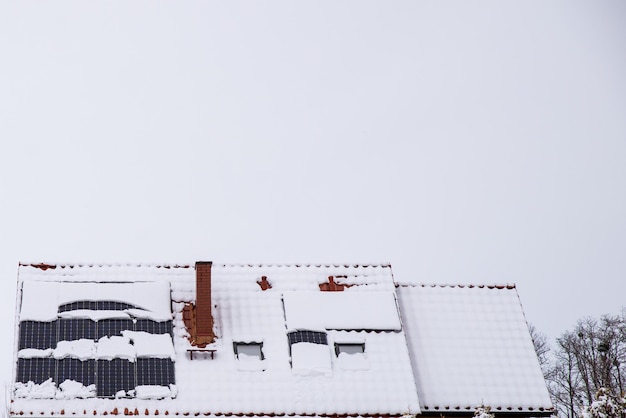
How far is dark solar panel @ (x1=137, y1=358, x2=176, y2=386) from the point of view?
110ft

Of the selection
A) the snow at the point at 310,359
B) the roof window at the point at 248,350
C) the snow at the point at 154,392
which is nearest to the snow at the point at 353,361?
the snow at the point at 310,359

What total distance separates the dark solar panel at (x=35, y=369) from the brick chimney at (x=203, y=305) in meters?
5.29

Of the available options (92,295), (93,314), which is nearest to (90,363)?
(93,314)

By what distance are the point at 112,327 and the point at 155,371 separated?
257 centimetres

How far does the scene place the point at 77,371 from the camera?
33.4 m

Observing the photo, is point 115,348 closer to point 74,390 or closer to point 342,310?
point 74,390

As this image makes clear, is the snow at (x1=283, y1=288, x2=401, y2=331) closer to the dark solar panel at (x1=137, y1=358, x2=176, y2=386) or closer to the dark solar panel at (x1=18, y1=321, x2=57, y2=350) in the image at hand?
the dark solar panel at (x1=137, y1=358, x2=176, y2=386)

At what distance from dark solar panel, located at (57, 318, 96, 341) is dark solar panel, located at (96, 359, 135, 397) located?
4.55 ft

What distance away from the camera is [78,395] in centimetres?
3272

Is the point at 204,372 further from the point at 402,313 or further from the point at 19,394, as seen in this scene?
the point at 402,313

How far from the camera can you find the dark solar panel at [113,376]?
33.1m

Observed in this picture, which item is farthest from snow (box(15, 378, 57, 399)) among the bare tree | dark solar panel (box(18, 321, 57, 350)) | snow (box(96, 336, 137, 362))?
the bare tree

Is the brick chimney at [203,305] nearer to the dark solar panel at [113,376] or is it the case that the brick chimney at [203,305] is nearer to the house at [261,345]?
the house at [261,345]

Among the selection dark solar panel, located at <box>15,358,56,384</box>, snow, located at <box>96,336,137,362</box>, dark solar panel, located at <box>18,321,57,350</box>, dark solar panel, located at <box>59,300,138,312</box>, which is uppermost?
dark solar panel, located at <box>59,300,138,312</box>
